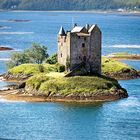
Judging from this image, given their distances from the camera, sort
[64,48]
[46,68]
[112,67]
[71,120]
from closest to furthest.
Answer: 1. [71,120]
2. [64,48]
3. [46,68]
4. [112,67]

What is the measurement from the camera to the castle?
116m

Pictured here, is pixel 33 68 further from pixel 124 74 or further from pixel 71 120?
pixel 71 120

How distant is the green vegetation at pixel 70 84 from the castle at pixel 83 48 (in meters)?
3.73

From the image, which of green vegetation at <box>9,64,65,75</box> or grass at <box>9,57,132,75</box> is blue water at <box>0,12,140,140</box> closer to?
green vegetation at <box>9,64,65,75</box>

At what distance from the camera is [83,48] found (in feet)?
383

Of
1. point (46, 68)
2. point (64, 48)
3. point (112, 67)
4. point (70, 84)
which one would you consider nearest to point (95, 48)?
point (64, 48)

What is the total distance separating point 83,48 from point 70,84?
26.7 ft

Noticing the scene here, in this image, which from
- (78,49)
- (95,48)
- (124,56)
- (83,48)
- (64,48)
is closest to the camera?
(83,48)

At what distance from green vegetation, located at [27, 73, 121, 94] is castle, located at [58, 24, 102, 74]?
3734mm

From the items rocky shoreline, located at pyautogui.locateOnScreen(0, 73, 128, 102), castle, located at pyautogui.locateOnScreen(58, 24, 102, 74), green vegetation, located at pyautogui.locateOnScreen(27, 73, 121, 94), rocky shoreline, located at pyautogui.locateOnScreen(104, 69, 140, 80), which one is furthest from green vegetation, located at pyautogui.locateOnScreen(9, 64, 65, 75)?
rocky shoreline, located at pyautogui.locateOnScreen(104, 69, 140, 80)

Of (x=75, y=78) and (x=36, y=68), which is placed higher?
(x=75, y=78)

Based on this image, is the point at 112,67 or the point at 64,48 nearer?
the point at 64,48

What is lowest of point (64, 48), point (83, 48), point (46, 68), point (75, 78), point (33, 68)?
point (33, 68)

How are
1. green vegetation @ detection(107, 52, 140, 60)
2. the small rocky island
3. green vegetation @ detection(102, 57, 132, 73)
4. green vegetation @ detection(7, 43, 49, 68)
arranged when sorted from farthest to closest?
green vegetation @ detection(107, 52, 140, 60)
green vegetation @ detection(7, 43, 49, 68)
green vegetation @ detection(102, 57, 132, 73)
the small rocky island
